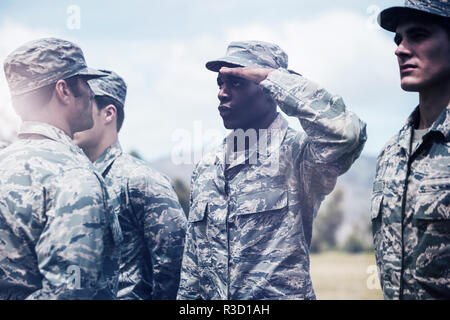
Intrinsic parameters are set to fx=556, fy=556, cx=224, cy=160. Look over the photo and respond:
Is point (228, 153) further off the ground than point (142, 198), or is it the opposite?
point (228, 153)

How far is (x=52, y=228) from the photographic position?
259cm

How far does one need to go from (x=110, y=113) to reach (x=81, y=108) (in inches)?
65.7

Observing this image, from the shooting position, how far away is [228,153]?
395 centimetres

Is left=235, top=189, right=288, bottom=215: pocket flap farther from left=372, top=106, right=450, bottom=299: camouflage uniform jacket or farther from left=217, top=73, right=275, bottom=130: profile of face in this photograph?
left=372, top=106, right=450, bottom=299: camouflage uniform jacket

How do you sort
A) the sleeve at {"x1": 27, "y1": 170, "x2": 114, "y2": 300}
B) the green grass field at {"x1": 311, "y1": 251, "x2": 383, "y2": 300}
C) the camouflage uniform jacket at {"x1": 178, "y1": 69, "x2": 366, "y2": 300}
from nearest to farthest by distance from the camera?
the sleeve at {"x1": 27, "y1": 170, "x2": 114, "y2": 300} → the camouflage uniform jacket at {"x1": 178, "y1": 69, "x2": 366, "y2": 300} → the green grass field at {"x1": 311, "y1": 251, "x2": 383, "y2": 300}

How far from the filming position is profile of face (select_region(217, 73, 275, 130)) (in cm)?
385

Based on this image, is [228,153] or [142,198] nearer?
[228,153]

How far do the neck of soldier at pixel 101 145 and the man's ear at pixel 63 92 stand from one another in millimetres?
1477

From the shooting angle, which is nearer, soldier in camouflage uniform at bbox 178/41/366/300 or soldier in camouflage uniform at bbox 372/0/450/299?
soldier in camouflage uniform at bbox 372/0/450/299

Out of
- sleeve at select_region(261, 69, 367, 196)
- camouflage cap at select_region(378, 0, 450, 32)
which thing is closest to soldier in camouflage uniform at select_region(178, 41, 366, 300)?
sleeve at select_region(261, 69, 367, 196)

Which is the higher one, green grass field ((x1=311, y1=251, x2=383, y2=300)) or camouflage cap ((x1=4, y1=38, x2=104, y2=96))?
camouflage cap ((x1=4, y1=38, x2=104, y2=96))

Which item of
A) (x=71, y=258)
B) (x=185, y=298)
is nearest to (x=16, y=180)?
(x=71, y=258)
